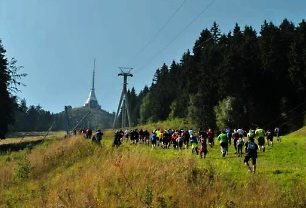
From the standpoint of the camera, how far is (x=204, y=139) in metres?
34.2

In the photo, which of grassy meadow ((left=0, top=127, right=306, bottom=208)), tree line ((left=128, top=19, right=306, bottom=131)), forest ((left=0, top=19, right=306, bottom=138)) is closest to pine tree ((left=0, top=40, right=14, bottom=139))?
forest ((left=0, top=19, right=306, bottom=138))

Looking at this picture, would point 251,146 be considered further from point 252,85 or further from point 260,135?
point 252,85

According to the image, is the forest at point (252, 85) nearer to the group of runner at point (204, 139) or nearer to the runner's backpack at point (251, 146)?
the group of runner at point (204, 139)

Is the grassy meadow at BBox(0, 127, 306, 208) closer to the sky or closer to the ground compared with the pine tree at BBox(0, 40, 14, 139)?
closer to the ground

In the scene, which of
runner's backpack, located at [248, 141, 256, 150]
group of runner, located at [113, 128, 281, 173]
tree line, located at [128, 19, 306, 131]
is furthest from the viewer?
tree line, located at [128, 19, 306, 131]

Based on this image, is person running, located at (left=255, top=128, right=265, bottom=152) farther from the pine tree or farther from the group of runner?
the pine tree

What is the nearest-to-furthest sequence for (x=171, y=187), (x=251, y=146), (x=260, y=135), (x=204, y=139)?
(x=171, y=187) → (x=251, y=146) → (x=204, y=139) → (x=260, y=135)

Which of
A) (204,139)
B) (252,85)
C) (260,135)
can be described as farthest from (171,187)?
(252,85)

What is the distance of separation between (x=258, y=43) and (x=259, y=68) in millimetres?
7374

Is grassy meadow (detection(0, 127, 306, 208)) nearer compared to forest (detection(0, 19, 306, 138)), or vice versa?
grassy meadow (detection(0, 127, 306, 208))

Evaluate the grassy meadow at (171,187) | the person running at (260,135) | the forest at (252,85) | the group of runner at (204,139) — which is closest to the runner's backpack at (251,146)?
the group of runner at (204,139)

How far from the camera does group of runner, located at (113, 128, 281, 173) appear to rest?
27.2 m

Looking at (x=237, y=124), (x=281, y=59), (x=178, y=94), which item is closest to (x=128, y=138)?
(x=237, y=124)

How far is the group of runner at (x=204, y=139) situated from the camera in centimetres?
2717
